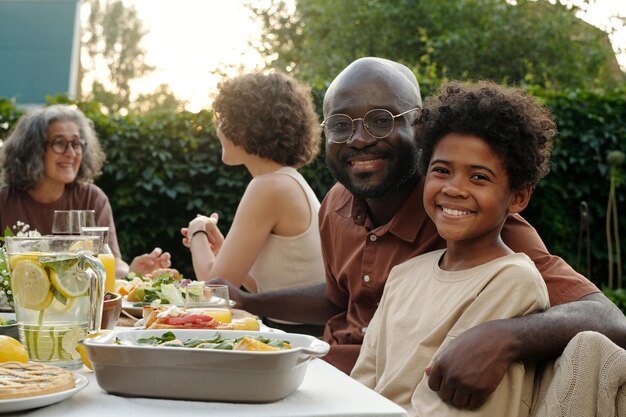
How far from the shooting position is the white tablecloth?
4.82 ft

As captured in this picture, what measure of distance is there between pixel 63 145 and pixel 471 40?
374 inches

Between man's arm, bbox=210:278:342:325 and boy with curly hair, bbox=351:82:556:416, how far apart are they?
80 cm

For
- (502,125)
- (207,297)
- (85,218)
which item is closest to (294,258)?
(85,218)

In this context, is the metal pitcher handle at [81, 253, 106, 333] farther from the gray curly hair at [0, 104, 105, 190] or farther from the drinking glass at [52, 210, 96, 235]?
the gray curly hair at [0, 104, 105, 190]

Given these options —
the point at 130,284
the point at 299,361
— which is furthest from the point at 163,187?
the point at 299,361

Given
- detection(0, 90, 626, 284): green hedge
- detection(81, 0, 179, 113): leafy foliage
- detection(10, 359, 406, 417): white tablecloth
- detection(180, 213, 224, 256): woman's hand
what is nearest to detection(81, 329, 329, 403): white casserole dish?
detection(10, 359, 406, 417): white tablecloth

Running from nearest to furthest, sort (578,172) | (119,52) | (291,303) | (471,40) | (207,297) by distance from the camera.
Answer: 1. (207,297)
2. (291,303)
3. (578,172)
4. (471,40)
5. (119,52)

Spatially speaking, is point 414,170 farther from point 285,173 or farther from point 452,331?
point 285,173

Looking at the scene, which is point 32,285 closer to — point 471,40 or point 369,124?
point 369,124

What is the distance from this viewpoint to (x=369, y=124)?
274 centimetres

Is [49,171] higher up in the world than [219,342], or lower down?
higher up

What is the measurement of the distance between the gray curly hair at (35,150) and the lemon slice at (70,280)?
341cm

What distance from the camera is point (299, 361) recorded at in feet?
5.19

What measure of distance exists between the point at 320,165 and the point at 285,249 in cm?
313
